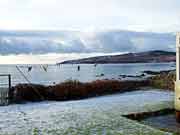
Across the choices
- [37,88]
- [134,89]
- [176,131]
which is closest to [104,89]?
[134,89]

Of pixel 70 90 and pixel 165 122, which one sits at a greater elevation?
pixel 70 90

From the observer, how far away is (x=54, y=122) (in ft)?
54.3

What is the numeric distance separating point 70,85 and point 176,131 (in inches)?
842

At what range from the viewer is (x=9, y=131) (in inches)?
571

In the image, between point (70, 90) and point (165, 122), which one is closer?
point (165, 122)

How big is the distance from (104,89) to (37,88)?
7.99 m

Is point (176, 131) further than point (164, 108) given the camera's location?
No

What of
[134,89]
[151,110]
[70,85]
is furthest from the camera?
[134,89]

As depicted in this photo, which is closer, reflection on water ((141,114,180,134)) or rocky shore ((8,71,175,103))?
reflection on water ((141,114,180,134))

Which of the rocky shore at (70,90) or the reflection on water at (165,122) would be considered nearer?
the reflection on water at (165,122)

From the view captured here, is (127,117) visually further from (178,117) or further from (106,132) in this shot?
(106,132)

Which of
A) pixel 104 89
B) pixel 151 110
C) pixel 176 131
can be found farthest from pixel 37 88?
pixel 176 131

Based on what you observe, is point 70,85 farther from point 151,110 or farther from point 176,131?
point 176,131

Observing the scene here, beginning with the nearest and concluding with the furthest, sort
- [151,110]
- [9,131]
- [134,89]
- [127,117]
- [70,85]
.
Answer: [9,131] < [127,117] < [151,110] < [70,85] < [134,89]
